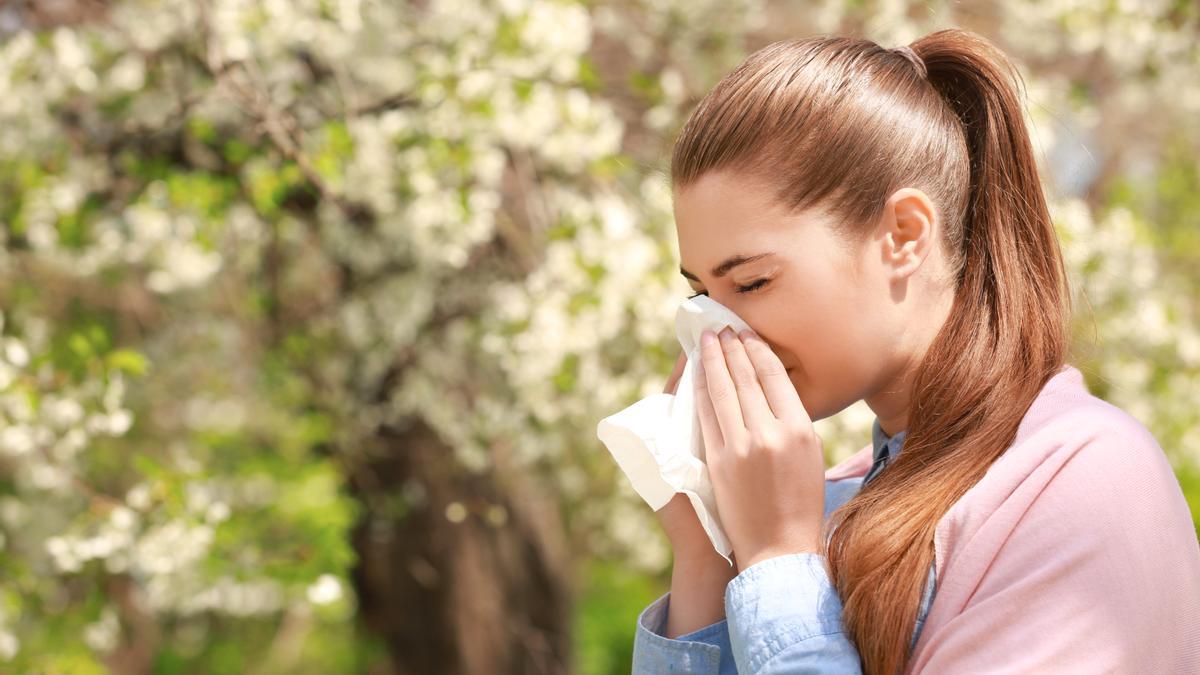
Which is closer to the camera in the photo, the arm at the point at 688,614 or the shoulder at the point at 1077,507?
the shoulder at the point at 1077,507

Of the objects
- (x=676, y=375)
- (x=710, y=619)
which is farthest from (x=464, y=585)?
(x=710, y=619)

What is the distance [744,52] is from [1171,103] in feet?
6.44

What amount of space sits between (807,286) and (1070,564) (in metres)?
0.40

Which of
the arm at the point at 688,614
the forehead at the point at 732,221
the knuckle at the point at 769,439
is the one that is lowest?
the arm at the point at 688,614

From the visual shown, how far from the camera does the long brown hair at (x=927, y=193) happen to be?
46.3 inches

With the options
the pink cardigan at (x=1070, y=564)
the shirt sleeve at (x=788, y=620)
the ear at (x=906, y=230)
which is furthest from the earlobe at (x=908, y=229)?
the shirt sleeve at (x=788, y=620)

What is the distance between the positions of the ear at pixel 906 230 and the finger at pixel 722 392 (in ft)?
0.71

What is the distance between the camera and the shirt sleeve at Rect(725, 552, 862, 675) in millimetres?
1130

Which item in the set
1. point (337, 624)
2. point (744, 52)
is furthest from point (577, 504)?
point (337, 624)

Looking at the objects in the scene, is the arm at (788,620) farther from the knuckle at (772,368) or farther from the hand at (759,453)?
the knuckle at (772,368)

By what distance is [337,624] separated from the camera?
35.1 ft

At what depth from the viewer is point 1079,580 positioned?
1.05 meters

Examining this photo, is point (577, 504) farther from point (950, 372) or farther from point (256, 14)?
point (950, 372)

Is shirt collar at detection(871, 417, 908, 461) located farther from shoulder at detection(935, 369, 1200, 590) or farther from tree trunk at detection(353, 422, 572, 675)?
tree trunk at detection(353, 422, 572, 675)
